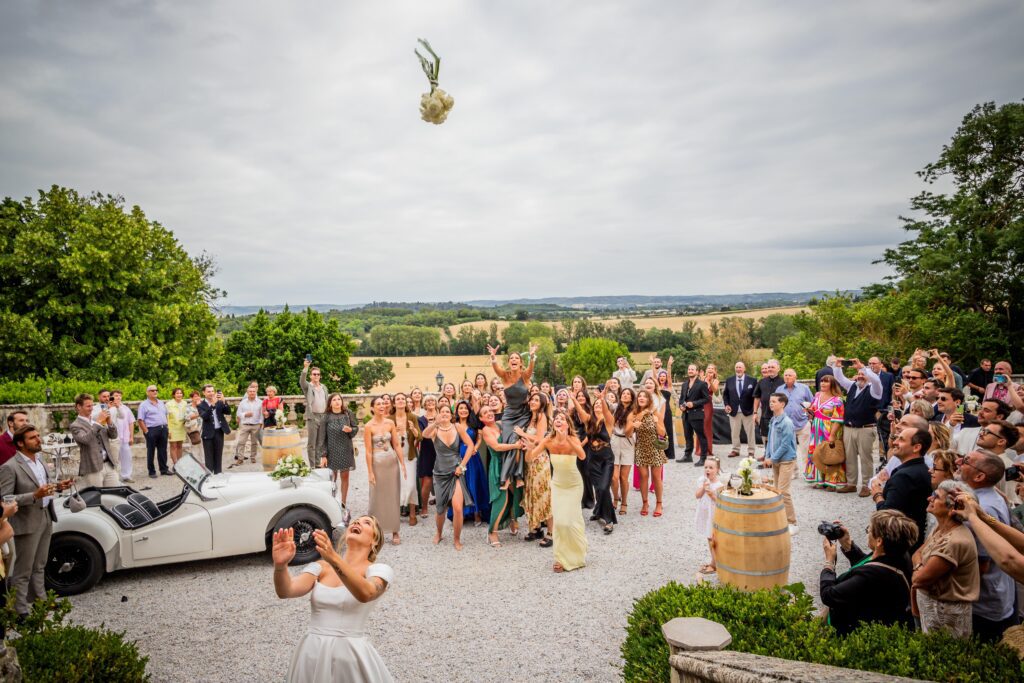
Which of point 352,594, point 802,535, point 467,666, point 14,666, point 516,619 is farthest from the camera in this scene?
point 802,535

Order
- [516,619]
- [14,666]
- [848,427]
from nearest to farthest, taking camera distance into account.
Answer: [14,666] → [516,619] → [848,427]

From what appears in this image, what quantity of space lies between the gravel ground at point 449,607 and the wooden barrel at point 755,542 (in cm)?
102

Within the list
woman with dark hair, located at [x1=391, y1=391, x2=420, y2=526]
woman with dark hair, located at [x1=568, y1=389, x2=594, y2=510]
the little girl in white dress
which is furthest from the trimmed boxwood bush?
woman with dark hair, located at [x1=568, y1=389, x2=594, y2=510]

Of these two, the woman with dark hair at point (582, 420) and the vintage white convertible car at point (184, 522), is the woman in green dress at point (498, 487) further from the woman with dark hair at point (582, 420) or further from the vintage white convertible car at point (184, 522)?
the vintage white convertible car at point (184, 522)

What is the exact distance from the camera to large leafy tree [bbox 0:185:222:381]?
21.1m

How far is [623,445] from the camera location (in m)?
9.08

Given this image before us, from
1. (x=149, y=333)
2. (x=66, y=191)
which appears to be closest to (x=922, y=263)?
(x=149, y=333)

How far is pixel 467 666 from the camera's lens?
5.03 metres

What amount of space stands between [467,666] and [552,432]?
306 cm

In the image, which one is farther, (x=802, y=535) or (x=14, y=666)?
(x=802, y=535)

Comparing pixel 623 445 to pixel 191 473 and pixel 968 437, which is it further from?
pixel 191 473

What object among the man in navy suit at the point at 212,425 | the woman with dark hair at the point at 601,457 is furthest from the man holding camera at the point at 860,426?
the man in navy suit at the point at 212,425

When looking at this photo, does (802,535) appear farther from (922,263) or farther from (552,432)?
(922,263)

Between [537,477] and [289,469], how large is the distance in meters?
3.35
